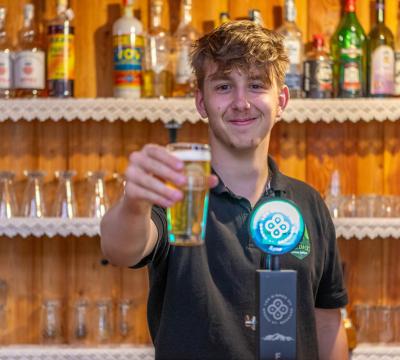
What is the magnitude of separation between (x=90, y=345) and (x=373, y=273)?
0.93 meters

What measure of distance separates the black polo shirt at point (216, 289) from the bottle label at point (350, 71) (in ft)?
3.60

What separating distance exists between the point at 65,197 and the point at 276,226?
5.19 feet

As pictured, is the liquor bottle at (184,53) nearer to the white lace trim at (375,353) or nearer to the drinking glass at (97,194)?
the drinking glass at (97,194)

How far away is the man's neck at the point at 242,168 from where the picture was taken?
1672 mm

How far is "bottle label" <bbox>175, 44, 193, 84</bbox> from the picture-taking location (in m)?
2.69

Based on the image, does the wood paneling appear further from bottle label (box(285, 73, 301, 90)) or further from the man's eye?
the man's eye

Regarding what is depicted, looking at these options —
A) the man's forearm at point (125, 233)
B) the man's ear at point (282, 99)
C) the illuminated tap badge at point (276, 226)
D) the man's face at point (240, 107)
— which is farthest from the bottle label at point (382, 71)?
the illuminated tap badge at point (276, 226)

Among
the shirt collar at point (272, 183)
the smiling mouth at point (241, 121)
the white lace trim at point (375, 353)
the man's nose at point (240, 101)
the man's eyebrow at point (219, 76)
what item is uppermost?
the man's eyebrow at point (219, 76)

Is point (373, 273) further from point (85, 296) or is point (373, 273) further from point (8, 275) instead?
point (8, 275)

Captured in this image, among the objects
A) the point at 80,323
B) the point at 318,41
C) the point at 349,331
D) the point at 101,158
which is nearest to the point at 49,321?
the point at 80,323

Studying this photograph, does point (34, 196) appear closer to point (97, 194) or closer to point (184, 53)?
point (97, 194)

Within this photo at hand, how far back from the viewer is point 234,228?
5.50 ft

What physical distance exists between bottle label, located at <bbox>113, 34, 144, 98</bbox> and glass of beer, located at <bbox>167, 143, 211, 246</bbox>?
1.56m

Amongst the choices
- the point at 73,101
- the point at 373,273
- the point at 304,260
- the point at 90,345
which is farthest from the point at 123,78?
the point at 304,260
